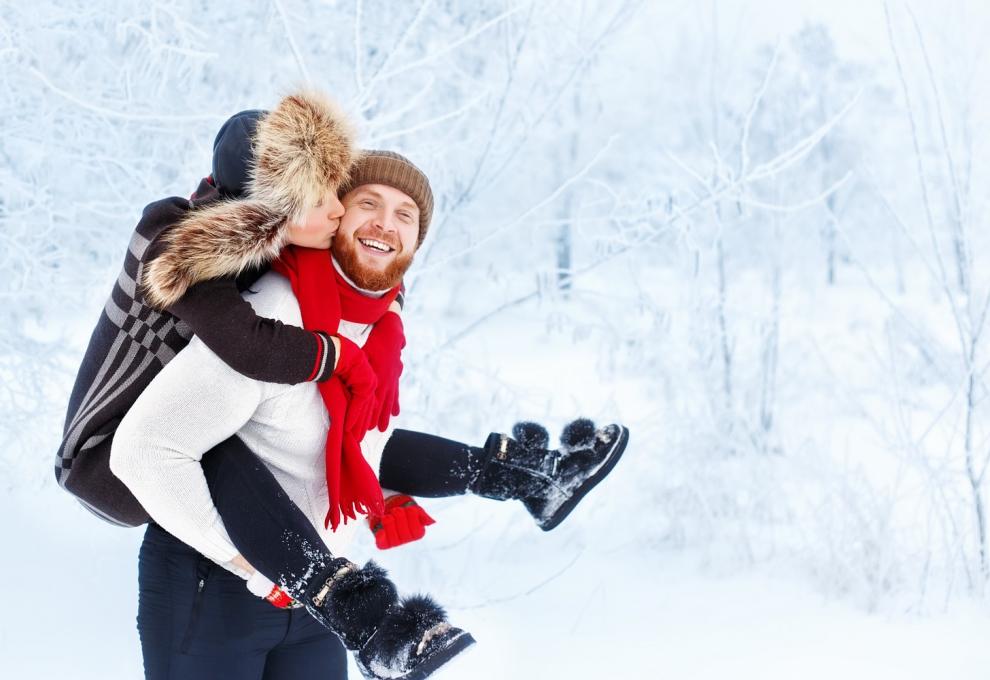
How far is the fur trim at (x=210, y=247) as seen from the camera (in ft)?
4.15

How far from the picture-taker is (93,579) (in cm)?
329

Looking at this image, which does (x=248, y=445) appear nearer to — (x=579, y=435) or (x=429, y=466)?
(x=429, y=466)

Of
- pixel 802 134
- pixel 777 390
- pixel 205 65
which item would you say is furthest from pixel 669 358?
pixel 802 134

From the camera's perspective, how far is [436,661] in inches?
46.4

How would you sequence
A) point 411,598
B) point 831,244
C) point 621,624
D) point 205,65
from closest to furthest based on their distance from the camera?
point 411,598 < point 621,624 < point 205,65 < point 831,244

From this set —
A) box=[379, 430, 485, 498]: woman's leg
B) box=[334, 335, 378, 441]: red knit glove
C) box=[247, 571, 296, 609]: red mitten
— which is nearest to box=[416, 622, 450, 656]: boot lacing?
box=[247, 571, 296, 609]: red mitten

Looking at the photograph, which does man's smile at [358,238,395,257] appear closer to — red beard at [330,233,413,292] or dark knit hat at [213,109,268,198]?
red beard at [330,233,413,292]

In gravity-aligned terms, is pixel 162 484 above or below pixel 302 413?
below

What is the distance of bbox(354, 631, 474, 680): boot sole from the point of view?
1170mm

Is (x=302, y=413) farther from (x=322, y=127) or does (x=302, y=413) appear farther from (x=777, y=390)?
(x=777, y=390)

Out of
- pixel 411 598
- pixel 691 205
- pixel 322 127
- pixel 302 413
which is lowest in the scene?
pixel 411 598

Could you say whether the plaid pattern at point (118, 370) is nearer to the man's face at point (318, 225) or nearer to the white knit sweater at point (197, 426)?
the white knit sweater at point (197, 426)

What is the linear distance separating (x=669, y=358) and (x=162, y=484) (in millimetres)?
4093

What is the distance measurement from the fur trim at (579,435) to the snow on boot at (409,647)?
607 mm
